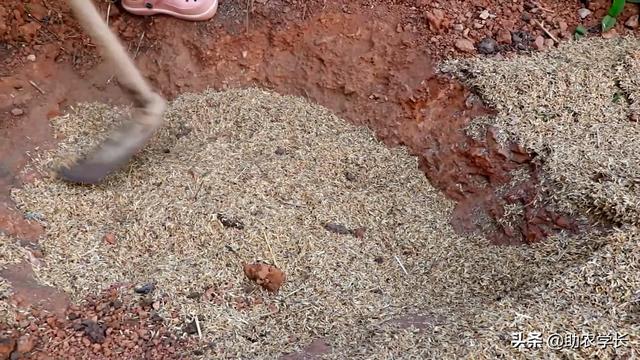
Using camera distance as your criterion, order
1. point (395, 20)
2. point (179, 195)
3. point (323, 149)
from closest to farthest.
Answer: point (179, 195) < point (323, 149) < point (395, 20)

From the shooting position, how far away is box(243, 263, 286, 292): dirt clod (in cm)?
218

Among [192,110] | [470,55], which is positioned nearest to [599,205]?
[470,55]

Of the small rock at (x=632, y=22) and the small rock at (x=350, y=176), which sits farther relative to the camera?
the small rock at (x=632, y=22)

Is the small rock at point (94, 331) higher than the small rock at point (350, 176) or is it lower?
lower

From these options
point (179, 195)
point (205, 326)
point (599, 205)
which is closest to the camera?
point (205, 326)

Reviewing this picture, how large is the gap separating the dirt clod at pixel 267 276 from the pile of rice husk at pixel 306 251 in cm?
3

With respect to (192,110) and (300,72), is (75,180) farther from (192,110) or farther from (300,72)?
(300,72)

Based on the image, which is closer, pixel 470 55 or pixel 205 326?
pixel 205 326

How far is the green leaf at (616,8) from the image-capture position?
291cm

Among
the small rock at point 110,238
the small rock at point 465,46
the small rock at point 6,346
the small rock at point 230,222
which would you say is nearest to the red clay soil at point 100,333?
the small rock at point 6,346

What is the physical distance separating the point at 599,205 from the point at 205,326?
4.45 ft

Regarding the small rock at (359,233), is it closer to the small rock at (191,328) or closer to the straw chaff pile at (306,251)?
the straw chaff pile at (306,251)

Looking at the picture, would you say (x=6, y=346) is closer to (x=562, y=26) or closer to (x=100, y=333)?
(x=100, y=333)

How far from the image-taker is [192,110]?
2.89 metres
